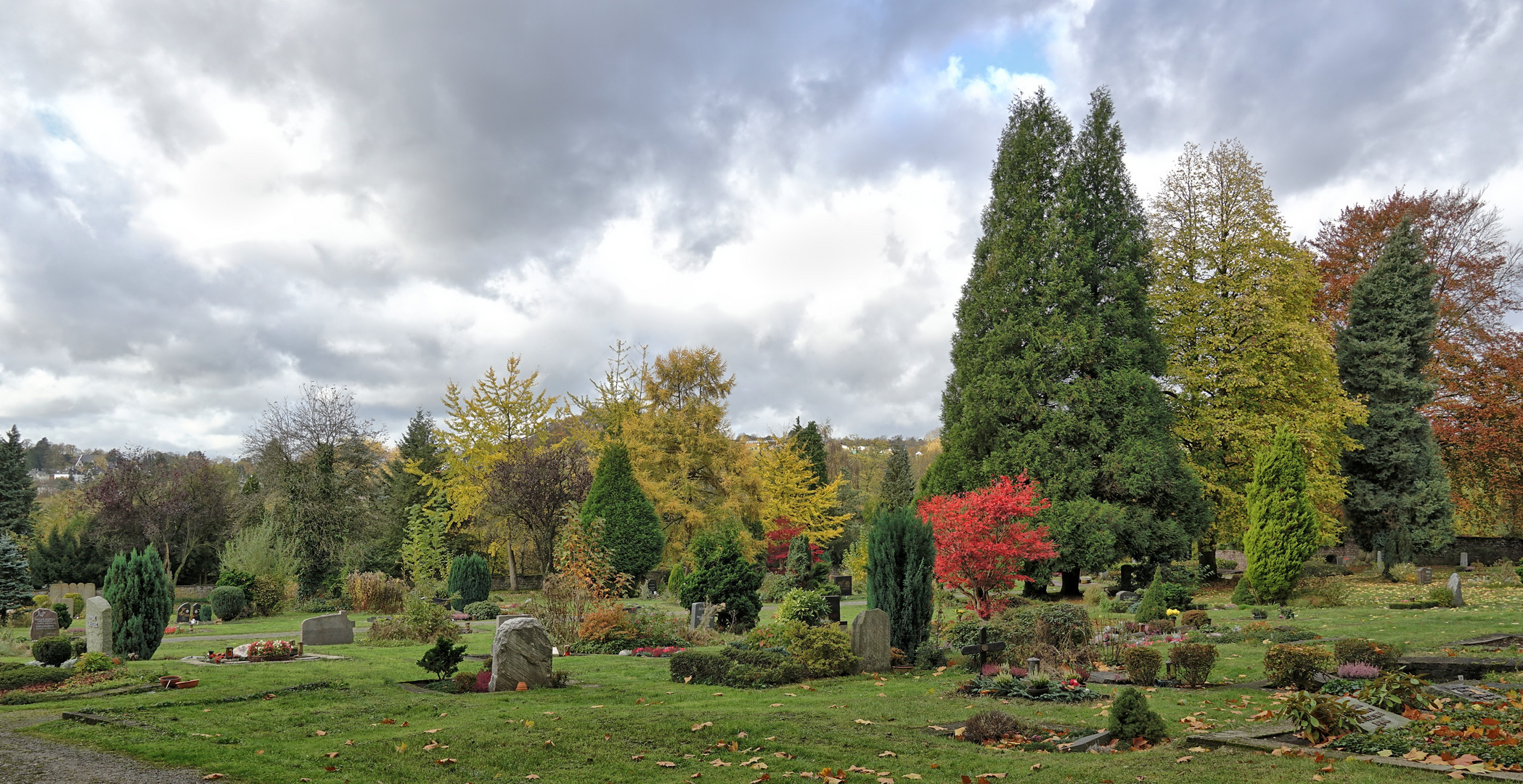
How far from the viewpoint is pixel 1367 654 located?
10.1 m

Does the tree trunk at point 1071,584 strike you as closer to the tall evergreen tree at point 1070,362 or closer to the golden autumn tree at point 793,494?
the tall evergreen tree at point 1070,362

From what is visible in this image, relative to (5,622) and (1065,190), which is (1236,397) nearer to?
(1065,190)

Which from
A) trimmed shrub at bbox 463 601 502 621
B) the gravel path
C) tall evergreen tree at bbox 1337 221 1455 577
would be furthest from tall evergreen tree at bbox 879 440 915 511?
the gravel path

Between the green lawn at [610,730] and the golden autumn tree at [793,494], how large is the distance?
23.6 metres

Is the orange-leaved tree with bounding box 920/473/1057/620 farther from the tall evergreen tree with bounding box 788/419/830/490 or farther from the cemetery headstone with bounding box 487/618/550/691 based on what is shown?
the tall evergreen tree with bounding box 788/419/830/490

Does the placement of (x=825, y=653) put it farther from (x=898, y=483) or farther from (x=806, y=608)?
(x=898, y=483)

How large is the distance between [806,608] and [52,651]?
1144cm

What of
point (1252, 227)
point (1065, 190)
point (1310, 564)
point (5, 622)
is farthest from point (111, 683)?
point (1310, 564)

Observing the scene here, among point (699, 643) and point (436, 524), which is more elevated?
point (436, 524)

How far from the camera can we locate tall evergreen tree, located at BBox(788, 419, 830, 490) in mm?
42250

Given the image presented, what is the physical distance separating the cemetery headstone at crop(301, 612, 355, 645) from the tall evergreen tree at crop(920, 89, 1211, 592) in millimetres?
16409

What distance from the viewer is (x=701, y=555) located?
20.3 meters

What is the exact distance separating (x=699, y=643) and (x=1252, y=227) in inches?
880

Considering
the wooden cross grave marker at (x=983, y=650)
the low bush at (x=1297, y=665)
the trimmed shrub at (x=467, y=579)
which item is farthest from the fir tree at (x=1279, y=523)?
the trimmed shrub at (x=467, y=579)
